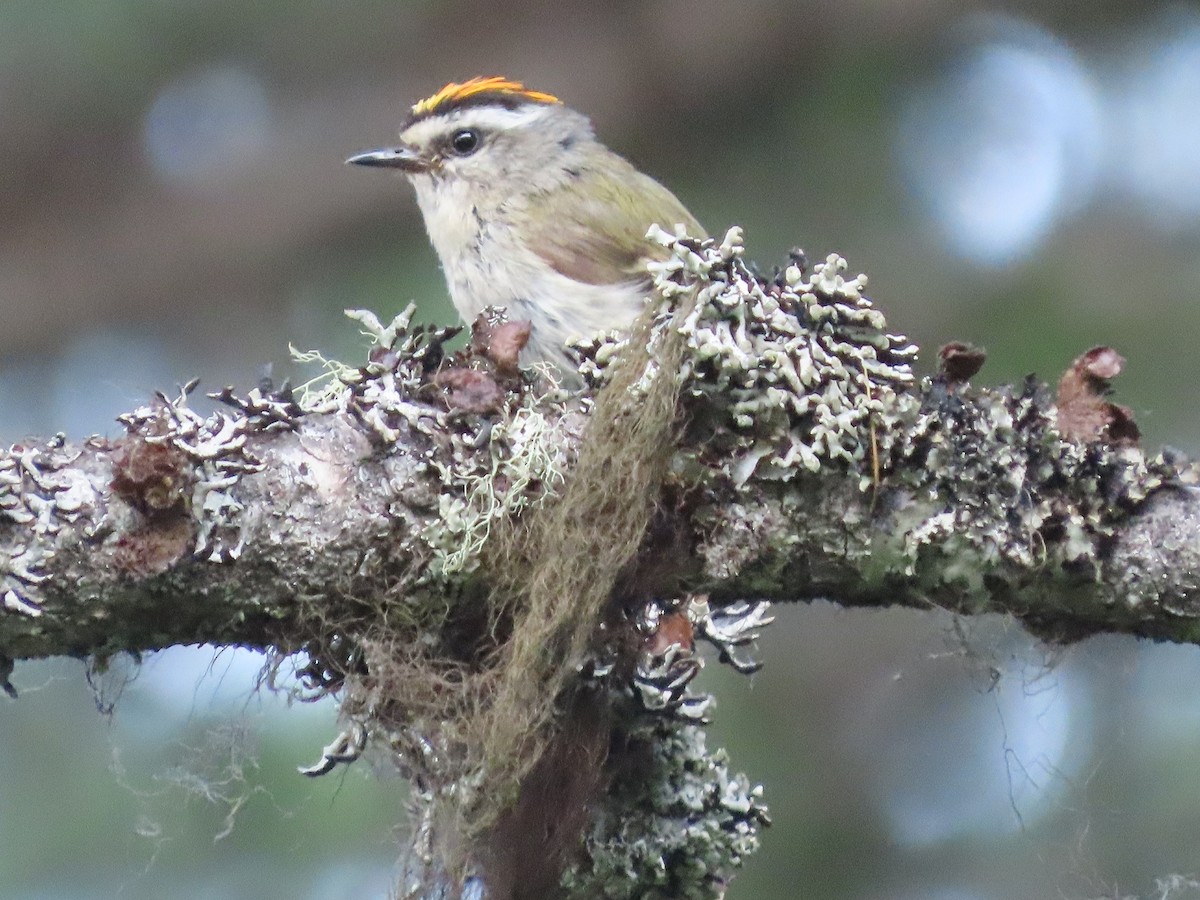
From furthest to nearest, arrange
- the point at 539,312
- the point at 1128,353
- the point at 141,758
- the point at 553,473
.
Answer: the point at 1128,353, the point at 141,758, the point at 539,312, the point at 553,473

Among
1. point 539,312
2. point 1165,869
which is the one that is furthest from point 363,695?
point 1165,869

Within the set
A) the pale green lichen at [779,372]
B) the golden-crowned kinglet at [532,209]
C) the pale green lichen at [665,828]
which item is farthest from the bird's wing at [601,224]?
the pale green lichen at [665,828]

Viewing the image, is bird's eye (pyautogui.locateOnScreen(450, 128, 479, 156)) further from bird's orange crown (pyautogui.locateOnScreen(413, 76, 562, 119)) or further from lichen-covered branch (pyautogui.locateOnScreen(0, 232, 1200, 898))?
lichen-covered branch (pyautogui.locateOnScreen(0, 232, 1200, 898))

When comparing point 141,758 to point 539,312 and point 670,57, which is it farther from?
point 670,57

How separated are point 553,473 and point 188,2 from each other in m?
2.58

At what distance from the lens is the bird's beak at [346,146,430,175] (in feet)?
11.6

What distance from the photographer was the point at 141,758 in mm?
3555

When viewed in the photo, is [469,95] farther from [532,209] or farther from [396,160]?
[532,209]

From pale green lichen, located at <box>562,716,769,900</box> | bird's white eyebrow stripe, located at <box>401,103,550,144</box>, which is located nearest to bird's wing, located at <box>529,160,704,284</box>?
bird's white eyebrow stripe, located at <box>401,103,550,144</box>

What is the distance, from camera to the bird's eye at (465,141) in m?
3.68

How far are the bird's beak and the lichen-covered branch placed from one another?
1.39 meters

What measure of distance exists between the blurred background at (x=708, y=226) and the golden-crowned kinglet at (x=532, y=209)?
0.53m

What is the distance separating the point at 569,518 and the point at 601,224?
1.47m

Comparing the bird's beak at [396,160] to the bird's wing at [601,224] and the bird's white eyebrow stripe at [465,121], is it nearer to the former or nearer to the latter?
the bird's white eyebrow stripe at [465,121]
